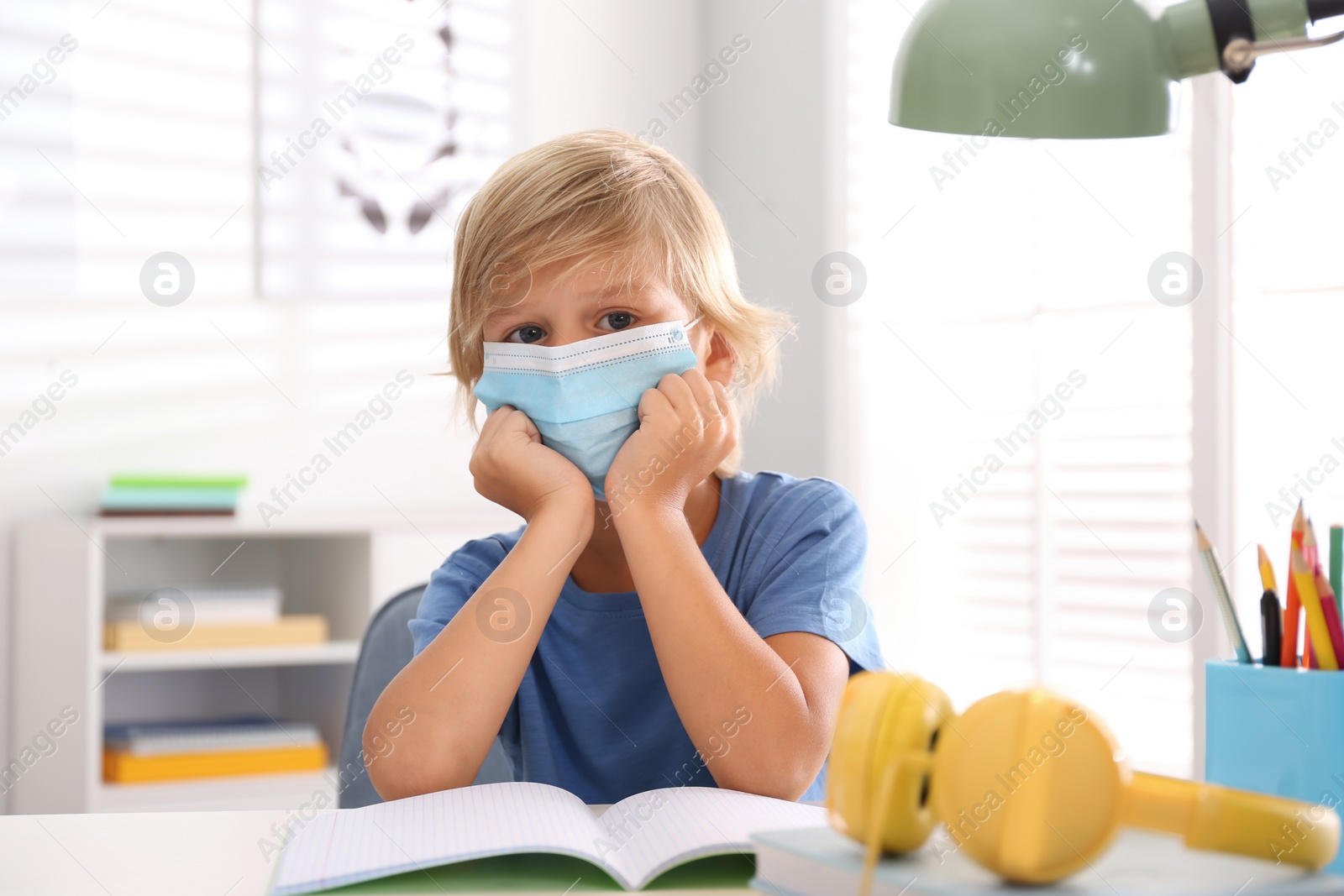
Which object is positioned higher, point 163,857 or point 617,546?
point 617,546

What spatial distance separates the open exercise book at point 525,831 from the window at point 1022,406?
44.6 inches

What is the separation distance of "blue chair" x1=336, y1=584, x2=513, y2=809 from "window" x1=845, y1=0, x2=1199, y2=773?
894 millimetres

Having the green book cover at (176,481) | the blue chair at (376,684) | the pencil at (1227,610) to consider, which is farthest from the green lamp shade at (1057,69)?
the green book cover at (176,481)

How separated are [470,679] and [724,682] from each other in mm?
195

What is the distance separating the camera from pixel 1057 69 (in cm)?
61

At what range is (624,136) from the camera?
1.25 m

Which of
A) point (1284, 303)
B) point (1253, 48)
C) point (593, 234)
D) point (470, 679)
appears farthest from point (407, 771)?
point (1284, 303)

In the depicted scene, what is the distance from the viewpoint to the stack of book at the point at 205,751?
2031mm

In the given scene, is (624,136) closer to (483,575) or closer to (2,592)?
(483,575)

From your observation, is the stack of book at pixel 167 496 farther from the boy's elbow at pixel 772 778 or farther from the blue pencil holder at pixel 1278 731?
the blue pencil holder at pixel 1278 731

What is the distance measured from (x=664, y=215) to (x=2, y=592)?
5.55ft

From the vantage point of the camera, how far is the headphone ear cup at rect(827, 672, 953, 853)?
0.47 metres

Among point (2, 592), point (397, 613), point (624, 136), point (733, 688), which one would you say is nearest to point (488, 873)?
point (733, 688)

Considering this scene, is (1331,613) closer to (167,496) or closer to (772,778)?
(772,778)
